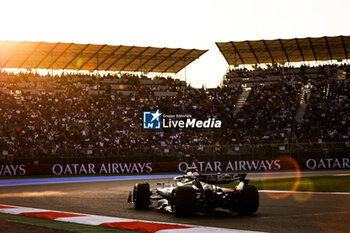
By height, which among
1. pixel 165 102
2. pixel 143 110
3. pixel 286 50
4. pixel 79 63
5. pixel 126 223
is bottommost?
pixel 126 223

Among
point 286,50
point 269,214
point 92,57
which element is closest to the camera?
point 269,214

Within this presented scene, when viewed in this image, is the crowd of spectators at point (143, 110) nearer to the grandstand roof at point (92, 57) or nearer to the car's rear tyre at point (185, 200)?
the grandstand roof at point (92, 57)

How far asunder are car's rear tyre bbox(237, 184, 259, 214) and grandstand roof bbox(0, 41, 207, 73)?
1495 inches

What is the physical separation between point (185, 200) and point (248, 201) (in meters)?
1.37

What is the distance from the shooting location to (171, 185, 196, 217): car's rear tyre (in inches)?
419

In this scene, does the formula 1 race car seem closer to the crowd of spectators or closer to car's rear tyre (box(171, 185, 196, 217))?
car's rear tyre (box(171, 185, 196, 217))

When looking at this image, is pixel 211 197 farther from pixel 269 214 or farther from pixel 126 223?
pixel 126 223

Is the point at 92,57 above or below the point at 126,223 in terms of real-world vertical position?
above

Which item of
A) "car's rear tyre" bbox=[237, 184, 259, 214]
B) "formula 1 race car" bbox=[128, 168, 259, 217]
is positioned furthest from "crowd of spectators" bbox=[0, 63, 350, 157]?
"car's rear tyre" bbox=[237, 184, 259, 214]

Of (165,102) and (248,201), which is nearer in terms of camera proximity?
(248,201)

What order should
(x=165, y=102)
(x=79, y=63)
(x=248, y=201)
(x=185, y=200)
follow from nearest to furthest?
(x=185, y=200) < (x=248, y=201) < (x=165, y=102) < (x=79, y=63)

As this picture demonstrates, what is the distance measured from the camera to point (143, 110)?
44.6 metres

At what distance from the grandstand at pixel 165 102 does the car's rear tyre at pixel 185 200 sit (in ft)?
81.1

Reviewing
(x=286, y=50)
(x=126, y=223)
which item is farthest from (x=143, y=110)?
(x=126, y=223)
